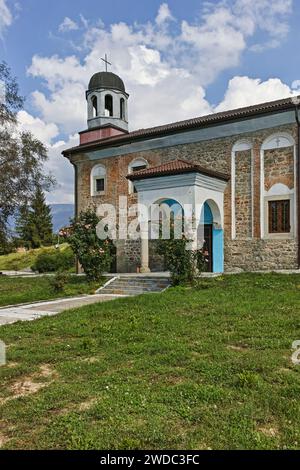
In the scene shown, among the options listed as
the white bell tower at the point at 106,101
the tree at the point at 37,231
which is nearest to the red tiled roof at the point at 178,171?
the white bell tower at the point at 106,101

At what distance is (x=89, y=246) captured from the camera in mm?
13641

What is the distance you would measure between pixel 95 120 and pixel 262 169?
35.6 feet

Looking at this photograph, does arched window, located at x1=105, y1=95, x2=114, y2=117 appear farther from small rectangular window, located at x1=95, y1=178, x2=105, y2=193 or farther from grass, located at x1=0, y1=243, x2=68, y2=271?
grass, located at x1=0, y1=243, x2=68, y2=271

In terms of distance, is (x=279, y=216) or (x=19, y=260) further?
(x=19, y=260)

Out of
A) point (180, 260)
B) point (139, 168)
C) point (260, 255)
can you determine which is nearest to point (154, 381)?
point (180, 260)

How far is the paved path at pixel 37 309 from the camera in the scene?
331 inches

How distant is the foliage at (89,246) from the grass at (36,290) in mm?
522

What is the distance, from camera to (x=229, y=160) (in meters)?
15.6

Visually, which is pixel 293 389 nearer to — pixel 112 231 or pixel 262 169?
pixel 262 169

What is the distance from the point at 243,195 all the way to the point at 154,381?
473 inches

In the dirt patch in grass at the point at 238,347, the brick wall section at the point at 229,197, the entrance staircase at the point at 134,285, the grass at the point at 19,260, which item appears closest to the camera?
the dirt patch in grass at the point at 238,347

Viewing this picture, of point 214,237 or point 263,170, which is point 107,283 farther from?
point 263,170

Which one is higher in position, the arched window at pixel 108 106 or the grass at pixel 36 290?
the arched window at pixel 108 106

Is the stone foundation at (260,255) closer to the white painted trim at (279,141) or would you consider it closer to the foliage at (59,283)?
the white painted trim at (279,141)
